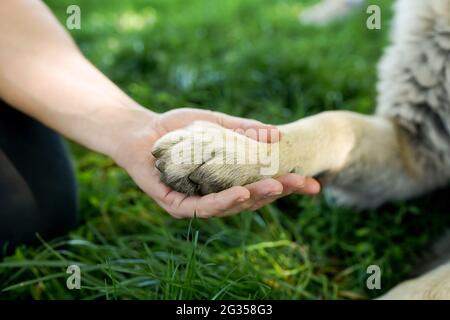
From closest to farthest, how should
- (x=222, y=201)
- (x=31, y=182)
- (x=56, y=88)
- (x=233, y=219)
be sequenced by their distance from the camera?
(x=222, y=201)
(x=56, y=88)
(x=31, y=182)
(x=233, y=219)

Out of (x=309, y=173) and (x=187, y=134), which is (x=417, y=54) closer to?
(x=309, y=173)

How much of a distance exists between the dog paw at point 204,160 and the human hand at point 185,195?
0.12 feet

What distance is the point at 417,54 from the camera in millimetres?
2199

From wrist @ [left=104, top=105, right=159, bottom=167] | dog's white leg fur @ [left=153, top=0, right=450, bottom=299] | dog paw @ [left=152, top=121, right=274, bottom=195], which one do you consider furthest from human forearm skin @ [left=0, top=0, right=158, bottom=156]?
dog's white leg fur @ [left=153, top=0, right=450, bottom=299]

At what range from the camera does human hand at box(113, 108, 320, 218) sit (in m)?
1.48

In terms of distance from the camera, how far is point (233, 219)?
219cm

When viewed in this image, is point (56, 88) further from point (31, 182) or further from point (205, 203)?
point (205, 203)

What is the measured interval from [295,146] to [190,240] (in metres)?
0.45

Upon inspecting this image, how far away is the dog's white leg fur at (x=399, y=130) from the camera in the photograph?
193cm

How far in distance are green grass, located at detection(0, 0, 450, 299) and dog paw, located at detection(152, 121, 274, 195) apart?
0.54ft

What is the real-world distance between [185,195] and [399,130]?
3.55 feet

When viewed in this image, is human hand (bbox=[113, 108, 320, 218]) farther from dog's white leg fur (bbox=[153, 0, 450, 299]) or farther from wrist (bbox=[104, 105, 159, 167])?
dog's white leg fur (bbox=[153, 0, 450, 299])

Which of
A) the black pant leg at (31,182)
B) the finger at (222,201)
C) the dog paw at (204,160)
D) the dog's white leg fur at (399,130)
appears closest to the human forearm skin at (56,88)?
the black pant leg at (31,182)

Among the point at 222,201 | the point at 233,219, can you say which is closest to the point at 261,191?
the point at 222,201
